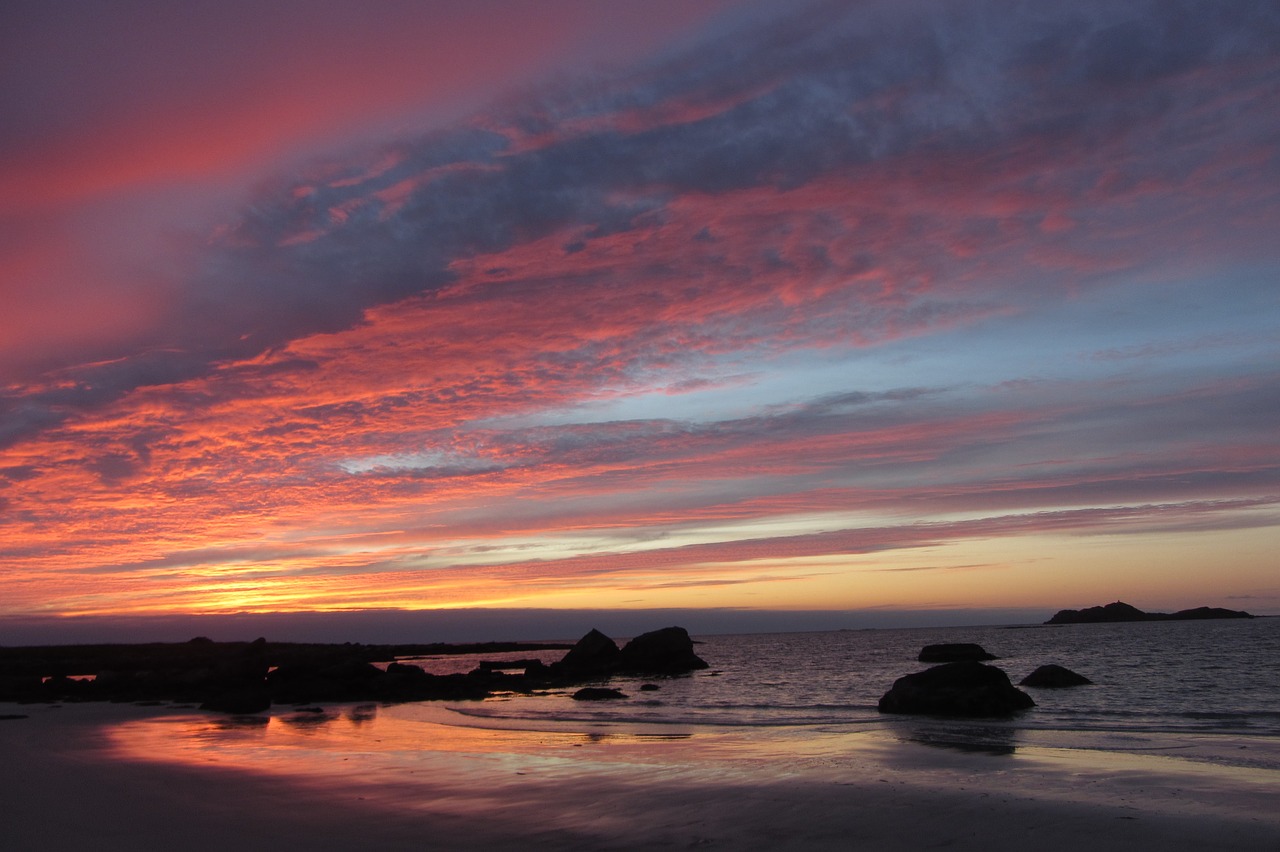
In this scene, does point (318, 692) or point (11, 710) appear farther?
point (318, 692)

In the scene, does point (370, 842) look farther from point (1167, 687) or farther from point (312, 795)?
point (1167, 687)

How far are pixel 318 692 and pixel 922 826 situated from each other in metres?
44.8

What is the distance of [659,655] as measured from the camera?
256ft

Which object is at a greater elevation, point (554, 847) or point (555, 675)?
point (554, 847)

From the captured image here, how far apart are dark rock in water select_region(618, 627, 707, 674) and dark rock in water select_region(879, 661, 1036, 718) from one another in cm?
4531

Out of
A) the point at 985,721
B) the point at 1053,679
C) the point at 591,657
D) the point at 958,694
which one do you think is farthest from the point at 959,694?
the point at 591,657

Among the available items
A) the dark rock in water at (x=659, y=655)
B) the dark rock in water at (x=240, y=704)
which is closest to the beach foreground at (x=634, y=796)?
the dark rock in water at (x=240, y=704)

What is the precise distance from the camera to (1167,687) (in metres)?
41.8

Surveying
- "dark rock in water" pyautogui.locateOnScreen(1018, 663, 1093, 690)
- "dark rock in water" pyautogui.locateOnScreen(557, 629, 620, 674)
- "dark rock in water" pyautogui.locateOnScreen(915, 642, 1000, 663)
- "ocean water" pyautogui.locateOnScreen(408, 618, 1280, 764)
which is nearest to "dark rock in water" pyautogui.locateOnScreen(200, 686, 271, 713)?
"ocean water" pyautogui.locateOnScreen(408, 618, 1280, 764)

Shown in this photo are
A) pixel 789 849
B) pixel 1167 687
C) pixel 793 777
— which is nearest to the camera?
pixel 789 849

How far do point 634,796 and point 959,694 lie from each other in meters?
19.7

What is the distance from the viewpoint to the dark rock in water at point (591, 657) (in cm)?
7562

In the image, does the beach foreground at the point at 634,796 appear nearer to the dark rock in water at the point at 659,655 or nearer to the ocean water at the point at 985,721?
the ocean water at the point at 985,721

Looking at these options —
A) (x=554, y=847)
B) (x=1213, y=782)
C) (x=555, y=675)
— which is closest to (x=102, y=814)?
(x=554, y=847)
